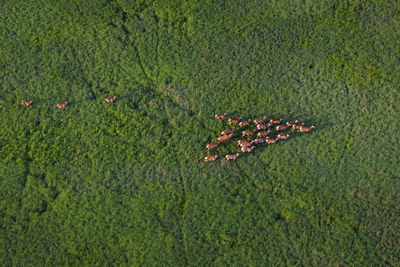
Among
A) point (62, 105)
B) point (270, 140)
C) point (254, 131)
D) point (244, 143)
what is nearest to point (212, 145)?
point (244, 143)

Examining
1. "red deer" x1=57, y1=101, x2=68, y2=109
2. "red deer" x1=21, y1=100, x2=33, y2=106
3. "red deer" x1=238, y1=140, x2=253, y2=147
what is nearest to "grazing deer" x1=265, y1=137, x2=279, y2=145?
"red deer" x1=238, y1=140, x2=253, y2=147

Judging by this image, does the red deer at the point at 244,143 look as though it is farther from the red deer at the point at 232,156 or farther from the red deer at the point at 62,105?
the red deer at the point at 62,105

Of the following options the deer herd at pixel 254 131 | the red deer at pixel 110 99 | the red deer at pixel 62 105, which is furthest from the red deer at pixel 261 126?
the red deer at pixel 62 105

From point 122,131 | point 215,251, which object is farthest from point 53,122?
point 215,251

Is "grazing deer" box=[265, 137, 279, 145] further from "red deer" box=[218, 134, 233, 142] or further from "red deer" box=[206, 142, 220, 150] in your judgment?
"red deer" box=[206, 142, 220, 150]

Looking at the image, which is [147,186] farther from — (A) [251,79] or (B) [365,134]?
(B) [365,134]
